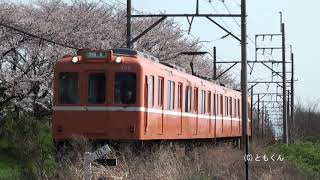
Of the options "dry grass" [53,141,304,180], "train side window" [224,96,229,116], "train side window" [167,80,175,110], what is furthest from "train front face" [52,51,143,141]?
"train side window" [224,96,229,116]

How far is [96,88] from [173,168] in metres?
3.18

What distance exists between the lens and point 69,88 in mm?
15445

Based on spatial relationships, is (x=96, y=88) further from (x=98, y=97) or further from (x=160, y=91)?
(x=160, y=91)

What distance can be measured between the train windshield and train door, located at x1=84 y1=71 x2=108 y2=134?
0.97ft

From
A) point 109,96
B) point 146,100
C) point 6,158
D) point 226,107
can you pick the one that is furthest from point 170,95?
point 226,107

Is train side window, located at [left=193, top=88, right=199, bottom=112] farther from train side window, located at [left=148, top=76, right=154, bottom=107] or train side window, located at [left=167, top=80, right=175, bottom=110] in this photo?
train side window, located at [left=148, top=76, right=154, bottom=107]

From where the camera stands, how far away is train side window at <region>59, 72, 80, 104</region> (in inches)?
604

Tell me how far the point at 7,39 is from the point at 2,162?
678 cm

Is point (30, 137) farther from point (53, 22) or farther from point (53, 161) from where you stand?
point (53, 22)

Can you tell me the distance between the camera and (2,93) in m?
25.2

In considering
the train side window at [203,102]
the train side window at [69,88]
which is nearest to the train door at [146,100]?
the train side window at [69,88]

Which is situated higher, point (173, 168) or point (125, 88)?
point (125, 88)

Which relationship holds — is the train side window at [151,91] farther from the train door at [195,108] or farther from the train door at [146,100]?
the train door at [195,108]

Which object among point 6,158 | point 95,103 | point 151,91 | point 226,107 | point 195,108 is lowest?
point 6,158
